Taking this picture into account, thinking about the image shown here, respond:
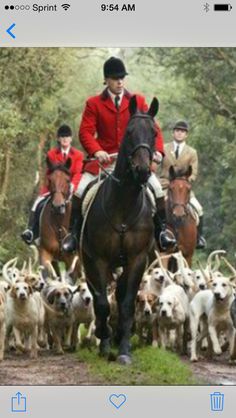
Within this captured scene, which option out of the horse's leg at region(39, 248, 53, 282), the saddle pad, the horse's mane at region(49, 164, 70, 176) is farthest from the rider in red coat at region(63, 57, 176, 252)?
the horse's leg at region(39, 248, 53, 282)

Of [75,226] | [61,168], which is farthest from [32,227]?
[75,226]

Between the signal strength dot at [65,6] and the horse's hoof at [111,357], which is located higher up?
the signal strength dot at [65,6]

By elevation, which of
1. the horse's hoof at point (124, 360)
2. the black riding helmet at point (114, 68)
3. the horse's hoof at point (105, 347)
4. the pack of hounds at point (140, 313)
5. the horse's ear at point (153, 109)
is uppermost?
the black riding helmet at point (114, 68)

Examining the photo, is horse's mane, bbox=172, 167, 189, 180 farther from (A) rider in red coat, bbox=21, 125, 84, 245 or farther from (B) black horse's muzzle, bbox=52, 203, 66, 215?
(B) black horse's muzzle, bbox=52, 203, 66, 215

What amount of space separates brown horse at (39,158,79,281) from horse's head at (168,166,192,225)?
1.29 m

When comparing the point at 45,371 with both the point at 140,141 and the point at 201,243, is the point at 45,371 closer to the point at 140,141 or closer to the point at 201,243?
the point at 140,141

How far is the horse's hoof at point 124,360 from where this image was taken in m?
14.4

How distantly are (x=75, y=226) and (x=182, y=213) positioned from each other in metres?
3.24

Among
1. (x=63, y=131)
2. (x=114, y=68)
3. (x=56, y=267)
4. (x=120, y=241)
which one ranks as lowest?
(x=120, y=241)

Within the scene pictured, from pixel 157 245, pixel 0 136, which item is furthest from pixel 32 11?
pixel 157 245

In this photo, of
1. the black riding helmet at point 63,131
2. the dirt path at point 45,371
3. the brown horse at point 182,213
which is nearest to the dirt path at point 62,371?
the dirt path at point 45,371

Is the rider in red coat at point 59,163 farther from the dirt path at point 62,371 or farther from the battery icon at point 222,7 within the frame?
the battery icon at point 222,7
